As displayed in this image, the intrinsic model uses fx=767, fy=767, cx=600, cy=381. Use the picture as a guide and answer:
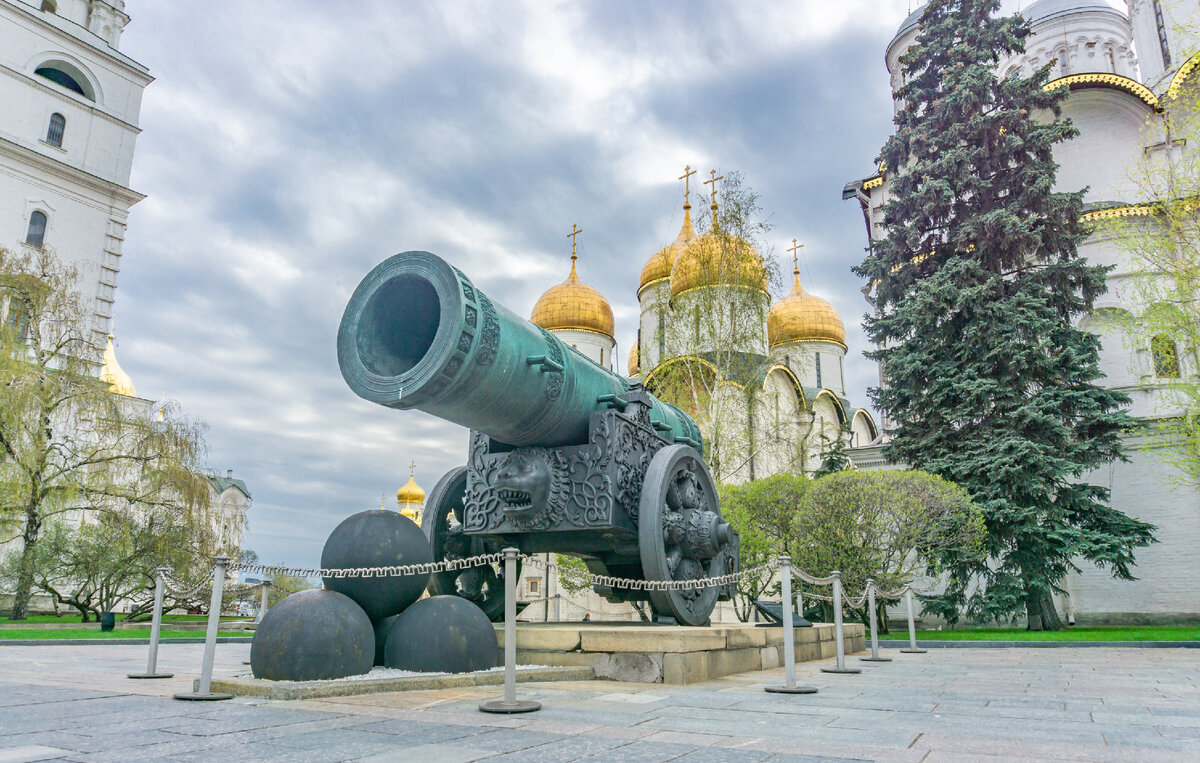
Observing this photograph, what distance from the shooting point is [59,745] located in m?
2.73

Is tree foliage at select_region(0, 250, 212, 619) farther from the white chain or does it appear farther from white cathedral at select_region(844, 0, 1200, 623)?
white cathedral at select_region(844, 0, 1200, 623)

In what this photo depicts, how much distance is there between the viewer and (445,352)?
177 inches

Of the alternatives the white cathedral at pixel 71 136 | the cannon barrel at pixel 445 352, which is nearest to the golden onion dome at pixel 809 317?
the white cathedral at pixel 71 136

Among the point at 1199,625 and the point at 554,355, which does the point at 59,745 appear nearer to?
the point at 554,355

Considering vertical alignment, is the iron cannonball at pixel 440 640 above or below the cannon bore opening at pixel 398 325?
below

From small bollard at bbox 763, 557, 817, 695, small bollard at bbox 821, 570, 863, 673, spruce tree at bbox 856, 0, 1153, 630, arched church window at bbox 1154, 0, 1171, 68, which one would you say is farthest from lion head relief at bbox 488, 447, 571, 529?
arched church window at bbox 1154, 0, 1171, 68

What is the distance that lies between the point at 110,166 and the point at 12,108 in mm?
3292

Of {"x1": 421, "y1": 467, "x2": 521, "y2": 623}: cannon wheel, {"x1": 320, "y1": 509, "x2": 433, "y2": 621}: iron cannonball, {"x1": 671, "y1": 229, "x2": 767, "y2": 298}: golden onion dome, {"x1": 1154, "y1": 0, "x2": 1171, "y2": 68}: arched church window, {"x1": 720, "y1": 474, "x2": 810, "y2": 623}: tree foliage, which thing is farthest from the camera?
{"x1": 1154, "y1": 0, "x2": 1171, "y2": 68}: arched church window

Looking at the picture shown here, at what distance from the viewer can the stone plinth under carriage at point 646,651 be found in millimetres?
5379

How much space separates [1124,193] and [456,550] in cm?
2393

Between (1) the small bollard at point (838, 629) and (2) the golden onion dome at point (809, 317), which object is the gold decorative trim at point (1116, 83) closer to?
(2) the golden onion dome at point (809, 317)

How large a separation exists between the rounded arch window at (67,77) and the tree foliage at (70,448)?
13.9m

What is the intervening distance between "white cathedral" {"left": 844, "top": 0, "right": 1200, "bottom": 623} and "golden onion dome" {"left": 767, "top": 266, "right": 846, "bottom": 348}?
225 inches

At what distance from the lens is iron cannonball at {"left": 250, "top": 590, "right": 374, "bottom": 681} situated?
4.43m
